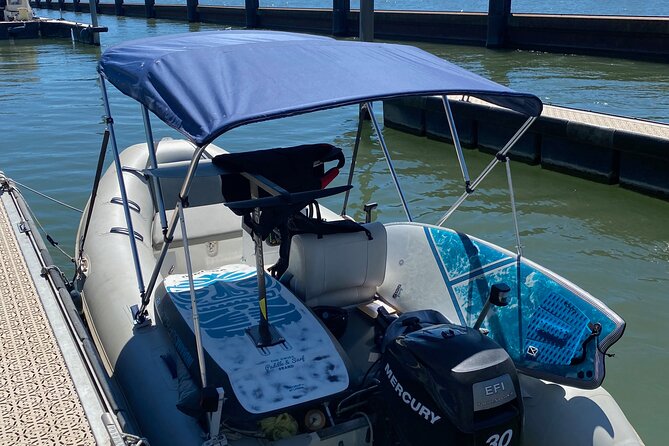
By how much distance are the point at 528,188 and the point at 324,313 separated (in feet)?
19.7

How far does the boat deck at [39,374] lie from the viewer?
2744 mm

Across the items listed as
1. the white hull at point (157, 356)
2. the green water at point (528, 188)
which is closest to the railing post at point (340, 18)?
the green water at point (528, 188)

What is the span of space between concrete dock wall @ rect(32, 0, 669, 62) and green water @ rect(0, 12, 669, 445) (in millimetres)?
1302

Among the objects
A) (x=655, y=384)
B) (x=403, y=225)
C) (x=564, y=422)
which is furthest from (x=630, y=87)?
(x=564, y=422)

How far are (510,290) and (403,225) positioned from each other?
85cm

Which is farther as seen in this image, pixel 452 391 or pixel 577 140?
pixel 577 140

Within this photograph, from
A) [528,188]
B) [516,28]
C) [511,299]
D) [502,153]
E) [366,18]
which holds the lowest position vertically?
[528,188]

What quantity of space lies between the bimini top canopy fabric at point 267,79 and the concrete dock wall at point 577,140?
5497 mm

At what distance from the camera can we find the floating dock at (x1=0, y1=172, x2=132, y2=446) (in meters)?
2.73

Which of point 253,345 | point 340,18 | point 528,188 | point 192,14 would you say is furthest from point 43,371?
point 192,14

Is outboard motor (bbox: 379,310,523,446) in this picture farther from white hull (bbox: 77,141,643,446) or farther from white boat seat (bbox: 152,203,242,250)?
white boat seat (bbox: 152,203,242,250)

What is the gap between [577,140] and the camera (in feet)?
29.5

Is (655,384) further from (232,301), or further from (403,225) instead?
(232,301)

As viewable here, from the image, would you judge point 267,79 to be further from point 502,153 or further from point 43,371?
point 43,371
